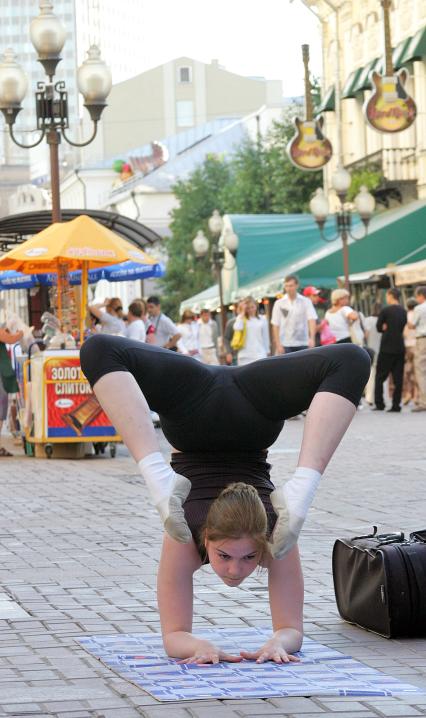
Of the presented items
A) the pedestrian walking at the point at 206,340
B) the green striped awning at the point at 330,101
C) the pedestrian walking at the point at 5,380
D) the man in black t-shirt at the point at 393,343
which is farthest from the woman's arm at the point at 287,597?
the green striped awning at the point at 330,101

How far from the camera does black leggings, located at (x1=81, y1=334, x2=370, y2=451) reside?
5.97 m

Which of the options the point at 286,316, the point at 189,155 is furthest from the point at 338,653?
the point at 189,155

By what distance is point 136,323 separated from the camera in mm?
20938

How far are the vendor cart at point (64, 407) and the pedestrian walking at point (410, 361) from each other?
932 cm

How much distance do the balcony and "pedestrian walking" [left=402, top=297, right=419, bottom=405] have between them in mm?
13808

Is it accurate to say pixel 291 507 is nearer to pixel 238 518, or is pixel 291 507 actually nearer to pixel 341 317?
pixel 238 518

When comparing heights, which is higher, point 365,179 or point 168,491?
point 365,179

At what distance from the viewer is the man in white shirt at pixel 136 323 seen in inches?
820

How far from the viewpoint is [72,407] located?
58.6ft

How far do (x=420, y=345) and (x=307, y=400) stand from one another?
1967 centimetres

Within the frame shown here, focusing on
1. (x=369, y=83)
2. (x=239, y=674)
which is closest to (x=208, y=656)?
(x=239, y=674)

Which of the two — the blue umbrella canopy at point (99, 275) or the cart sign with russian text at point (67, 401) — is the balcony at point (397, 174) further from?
the cart sign with russian text at point (67, 401)

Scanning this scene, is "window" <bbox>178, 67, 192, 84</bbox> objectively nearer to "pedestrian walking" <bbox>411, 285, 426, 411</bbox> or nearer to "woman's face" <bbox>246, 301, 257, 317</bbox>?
Result: "pedestrian walking" <bbox>411, 285, 426, 411</bbox>

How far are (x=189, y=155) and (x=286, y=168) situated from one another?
41.9 metres
